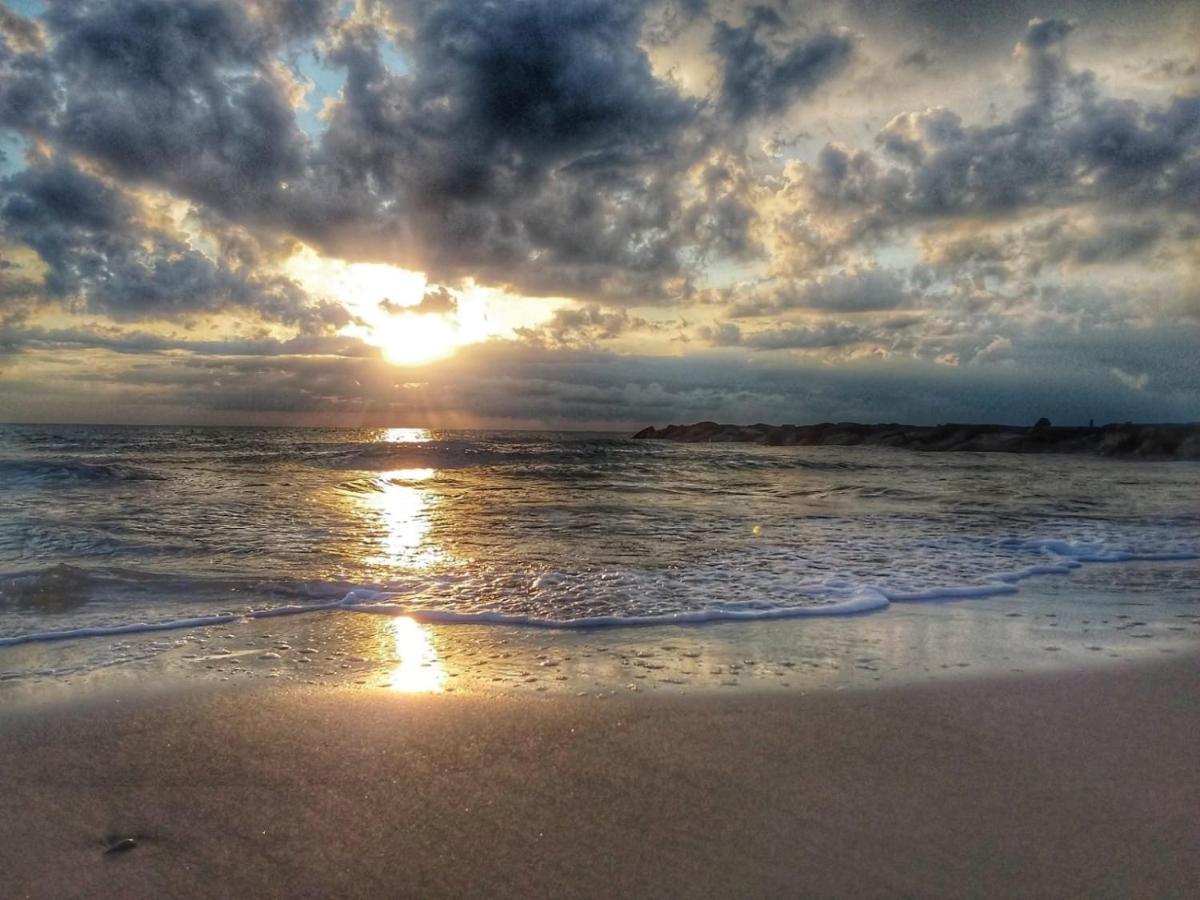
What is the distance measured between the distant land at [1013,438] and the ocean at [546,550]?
2060 centimetres

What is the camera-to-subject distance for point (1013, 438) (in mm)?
43250

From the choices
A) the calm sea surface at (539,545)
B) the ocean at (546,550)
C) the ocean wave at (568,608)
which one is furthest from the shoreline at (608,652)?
the calm sea surface at (539,545)

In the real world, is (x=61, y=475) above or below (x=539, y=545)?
below

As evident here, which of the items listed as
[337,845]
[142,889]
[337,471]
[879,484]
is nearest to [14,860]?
[142,889]

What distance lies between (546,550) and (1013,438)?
43.0 meters

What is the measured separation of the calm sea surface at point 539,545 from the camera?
6.06 m

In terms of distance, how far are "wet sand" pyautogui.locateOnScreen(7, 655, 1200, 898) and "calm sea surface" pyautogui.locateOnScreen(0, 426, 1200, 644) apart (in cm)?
202

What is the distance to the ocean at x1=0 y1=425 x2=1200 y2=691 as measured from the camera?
594 cm

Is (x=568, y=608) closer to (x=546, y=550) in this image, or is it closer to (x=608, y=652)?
(x=608, y=652)

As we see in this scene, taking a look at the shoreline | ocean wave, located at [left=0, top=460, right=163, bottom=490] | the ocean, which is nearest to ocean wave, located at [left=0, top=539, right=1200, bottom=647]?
the ocean

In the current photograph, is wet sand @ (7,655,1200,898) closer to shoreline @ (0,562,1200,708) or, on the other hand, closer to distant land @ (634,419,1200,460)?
shoreline @ (0,562,1200,708)

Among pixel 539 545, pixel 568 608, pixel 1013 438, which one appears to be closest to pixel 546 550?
pixel 539 545

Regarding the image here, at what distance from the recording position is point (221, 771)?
301 cm

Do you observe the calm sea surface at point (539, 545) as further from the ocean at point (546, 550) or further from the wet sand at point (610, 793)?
the wet sand at point (610, 793)
